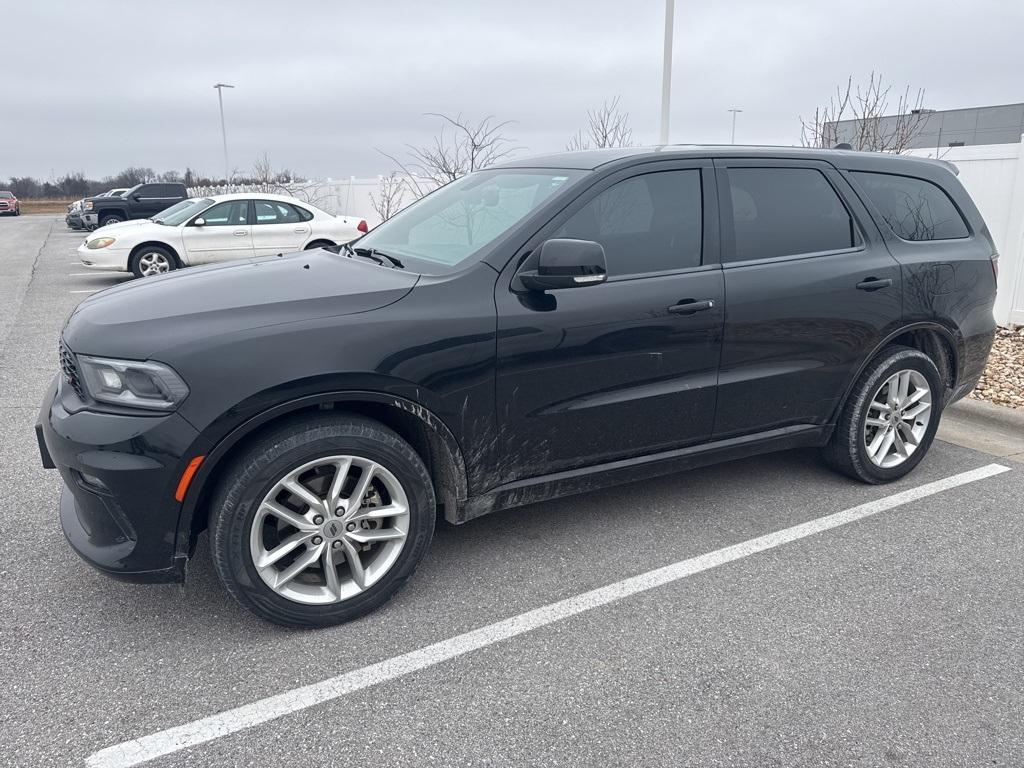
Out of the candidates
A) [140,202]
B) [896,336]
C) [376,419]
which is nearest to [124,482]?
[376,419]

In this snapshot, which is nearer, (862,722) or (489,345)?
(862,722)

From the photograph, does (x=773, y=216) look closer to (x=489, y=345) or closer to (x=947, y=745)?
(x=489, y=345)

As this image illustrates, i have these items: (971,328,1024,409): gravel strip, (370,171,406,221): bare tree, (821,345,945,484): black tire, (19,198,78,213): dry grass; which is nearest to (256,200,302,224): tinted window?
(370,171,406,221): bare tree

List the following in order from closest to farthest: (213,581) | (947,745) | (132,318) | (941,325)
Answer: (947,745)
(132,318)
(213,581)
(941,325)

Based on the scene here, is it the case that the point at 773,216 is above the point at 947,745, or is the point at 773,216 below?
above

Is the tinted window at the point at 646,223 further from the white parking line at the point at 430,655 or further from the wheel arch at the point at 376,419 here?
the white parking line at the point at 430,655

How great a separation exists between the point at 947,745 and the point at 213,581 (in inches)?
111

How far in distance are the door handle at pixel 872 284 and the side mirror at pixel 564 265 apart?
1664mm

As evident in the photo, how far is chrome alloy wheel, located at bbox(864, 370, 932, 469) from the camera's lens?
14.6 ft

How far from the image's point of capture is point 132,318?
116 inches

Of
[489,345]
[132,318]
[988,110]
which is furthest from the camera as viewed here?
[988,110]

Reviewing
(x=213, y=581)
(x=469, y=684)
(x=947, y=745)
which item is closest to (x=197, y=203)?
(x=213, y=581)

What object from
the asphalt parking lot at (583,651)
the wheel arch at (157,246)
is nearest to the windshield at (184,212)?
the wheel arch at (157,246)

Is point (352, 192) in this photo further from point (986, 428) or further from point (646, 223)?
point (646, 223)
